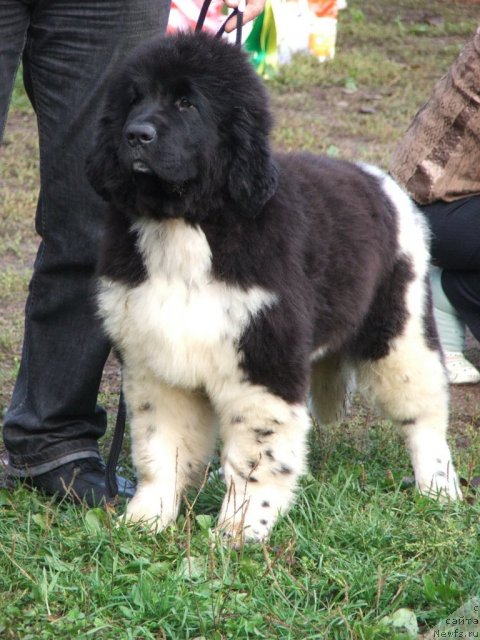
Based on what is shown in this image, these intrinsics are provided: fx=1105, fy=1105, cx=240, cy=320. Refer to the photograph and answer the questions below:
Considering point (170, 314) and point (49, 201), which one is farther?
point (49, 201)

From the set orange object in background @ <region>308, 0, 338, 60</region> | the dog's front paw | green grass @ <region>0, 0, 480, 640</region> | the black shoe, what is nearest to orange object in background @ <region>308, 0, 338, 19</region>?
orange object in background @ <region>308, 0, 338, 60</region>

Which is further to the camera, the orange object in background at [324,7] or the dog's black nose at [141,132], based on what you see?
the orange object in background at [324,7]

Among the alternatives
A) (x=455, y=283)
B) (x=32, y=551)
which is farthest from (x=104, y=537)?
(x=455, y=283)

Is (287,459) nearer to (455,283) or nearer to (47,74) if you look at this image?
(47,74)

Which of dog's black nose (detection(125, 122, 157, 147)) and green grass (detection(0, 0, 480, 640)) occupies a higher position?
dog's black nose (detection(125, 122, 157, 147))

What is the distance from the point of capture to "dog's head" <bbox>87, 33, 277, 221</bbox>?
10.8 ft

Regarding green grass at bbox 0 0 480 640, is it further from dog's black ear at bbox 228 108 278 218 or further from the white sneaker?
dog's black ear at bbox 228 108 278 218

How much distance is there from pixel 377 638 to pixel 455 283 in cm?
291

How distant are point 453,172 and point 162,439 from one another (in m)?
2.31

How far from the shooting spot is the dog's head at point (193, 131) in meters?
3.30

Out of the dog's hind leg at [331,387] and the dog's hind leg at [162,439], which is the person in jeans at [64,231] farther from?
the dog's hind leg at [331,387]

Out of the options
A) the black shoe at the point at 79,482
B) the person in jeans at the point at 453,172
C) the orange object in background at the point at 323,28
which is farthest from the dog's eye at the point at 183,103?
the orange object in background at the point at 323,28

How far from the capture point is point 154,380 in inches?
143

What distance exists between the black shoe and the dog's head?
1.14 m
